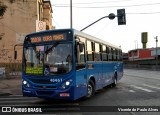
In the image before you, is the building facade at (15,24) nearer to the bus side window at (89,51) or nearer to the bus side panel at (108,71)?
the bus side panel at (108,71)

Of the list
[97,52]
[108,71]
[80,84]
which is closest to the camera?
[80,84]

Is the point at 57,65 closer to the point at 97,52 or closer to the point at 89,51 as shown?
the point at 89,51

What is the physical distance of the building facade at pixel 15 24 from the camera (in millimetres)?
Answer: 30891

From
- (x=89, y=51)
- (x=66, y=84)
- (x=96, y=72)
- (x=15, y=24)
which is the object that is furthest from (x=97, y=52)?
(x=15, y=24)

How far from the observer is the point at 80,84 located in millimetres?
10570

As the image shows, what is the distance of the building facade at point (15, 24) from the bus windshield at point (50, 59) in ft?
66.5

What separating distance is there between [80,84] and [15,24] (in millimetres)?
23050

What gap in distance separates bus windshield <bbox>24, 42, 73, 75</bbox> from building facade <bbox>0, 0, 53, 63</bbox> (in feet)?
66.5

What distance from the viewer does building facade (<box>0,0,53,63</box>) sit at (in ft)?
101

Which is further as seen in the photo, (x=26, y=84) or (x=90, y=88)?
(x=90, y=88)

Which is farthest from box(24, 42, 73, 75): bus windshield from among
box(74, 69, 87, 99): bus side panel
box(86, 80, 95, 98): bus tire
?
box(86, 80, 95, 98): bus tire

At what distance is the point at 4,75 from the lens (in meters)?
26.0

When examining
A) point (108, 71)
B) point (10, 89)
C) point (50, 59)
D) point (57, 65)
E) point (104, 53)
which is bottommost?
point (10, 89)

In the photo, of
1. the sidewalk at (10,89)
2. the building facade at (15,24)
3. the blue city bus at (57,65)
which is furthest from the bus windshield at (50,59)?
the building facade at (15,24)
